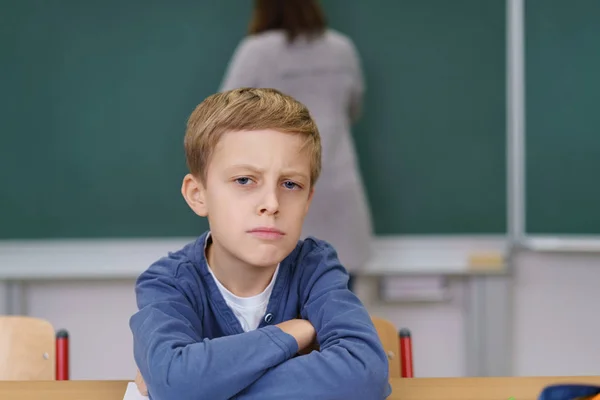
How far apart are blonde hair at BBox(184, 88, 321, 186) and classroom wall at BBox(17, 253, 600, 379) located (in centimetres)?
186

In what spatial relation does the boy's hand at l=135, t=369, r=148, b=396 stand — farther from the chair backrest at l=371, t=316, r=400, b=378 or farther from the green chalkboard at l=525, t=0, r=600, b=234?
the green chalkboard at l=525, t=0, r=600, b=234

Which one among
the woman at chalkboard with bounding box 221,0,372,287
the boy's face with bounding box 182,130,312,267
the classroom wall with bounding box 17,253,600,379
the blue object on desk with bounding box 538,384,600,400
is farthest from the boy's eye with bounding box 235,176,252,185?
the classroom wall with bounding box 17,253,600,379

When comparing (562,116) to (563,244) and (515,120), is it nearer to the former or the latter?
(515,120)

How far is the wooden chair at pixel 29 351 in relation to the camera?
1.77m

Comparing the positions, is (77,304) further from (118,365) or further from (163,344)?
(163,344)

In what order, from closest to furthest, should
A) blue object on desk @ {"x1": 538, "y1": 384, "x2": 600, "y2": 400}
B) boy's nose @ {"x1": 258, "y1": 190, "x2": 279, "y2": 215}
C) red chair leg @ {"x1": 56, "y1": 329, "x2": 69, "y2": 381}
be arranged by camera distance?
blue object on desk @ {"x1": 538, "y1": 384, "x2": 600, "y2": 400}, boy's nose @ {"x1": 258, "y1": 190, "x2": 279, "y2": 215}, red chair leg @ {"x1": 56, "y1": 329, "x2": 69, "y2": 381}

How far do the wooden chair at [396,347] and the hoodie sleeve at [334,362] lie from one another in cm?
49

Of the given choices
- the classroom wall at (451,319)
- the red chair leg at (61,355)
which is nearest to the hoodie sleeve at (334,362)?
the red chair leg at (61,355)

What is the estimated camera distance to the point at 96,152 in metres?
3.02

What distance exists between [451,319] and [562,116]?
899mm

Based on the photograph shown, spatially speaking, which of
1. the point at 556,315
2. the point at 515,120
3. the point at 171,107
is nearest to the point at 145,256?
the point at 171,107

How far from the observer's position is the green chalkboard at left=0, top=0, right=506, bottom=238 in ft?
9.84

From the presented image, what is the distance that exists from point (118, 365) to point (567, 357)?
5.84 feet

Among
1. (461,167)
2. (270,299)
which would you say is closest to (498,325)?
(461,167)
